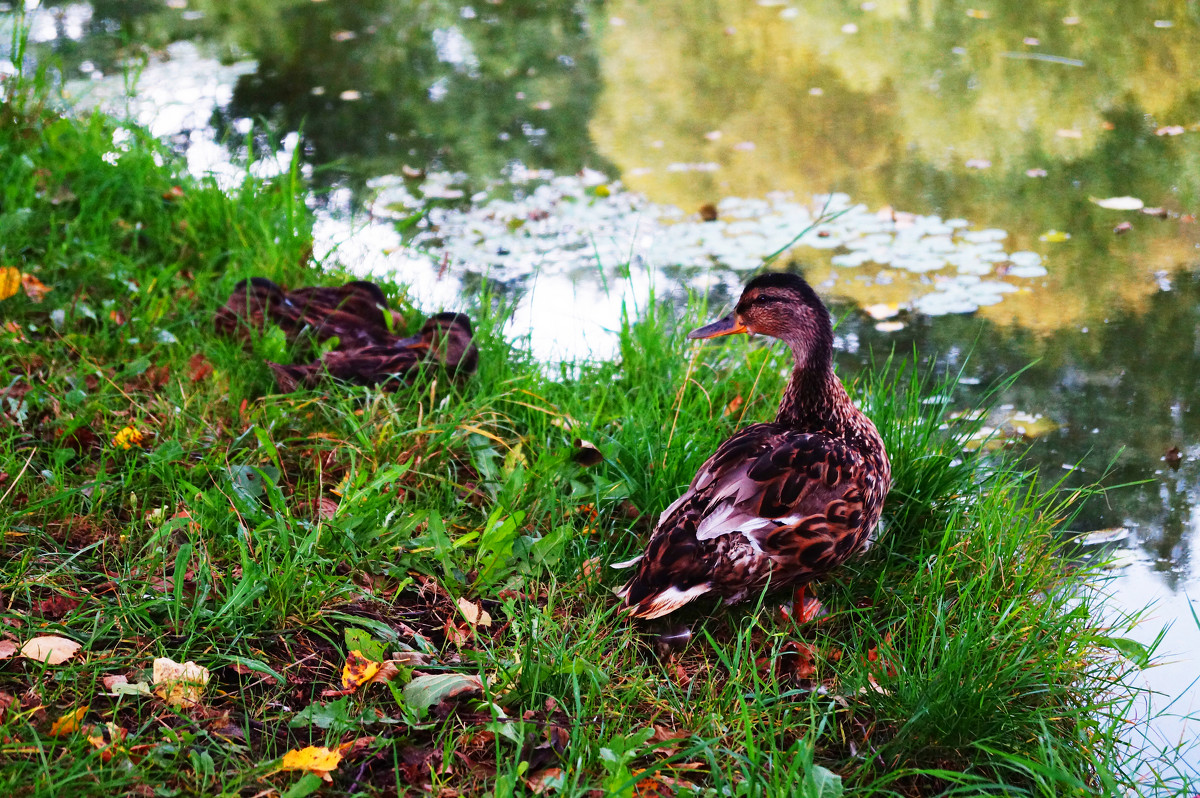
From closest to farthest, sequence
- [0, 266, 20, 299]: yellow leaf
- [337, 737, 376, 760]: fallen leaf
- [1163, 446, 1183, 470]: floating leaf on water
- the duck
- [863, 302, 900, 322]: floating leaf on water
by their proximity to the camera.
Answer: [337, 737, 376, 760]: fallen leaf < [1163, 446, 1183, 470]: floating leaf on water < the duck < [0, 266, 20, 299]: yellow leaf < [863, 302, 900, 322]: floating leaf on water

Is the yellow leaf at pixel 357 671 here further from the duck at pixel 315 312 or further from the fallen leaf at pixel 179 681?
the duck at pixel 315 312

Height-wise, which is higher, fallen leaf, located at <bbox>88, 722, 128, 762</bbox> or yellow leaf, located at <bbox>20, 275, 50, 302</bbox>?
yellow leaf, located at <bbox>20, 275, 50, 302</bbox>

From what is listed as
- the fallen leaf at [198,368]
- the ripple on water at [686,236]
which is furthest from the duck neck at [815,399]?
the fallen leaf at [198,368]

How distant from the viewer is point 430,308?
454 cm

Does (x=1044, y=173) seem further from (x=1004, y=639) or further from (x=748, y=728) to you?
(x=748, y=728)

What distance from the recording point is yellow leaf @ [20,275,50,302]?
426cm

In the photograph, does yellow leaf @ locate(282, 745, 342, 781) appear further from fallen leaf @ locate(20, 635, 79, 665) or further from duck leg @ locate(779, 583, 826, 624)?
duck leg @ locate(779, 583, 826, 624)

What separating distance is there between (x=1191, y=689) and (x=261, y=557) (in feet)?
8.30

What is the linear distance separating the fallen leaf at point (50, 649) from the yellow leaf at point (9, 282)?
84.7 inches

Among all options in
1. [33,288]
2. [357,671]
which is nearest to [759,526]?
[357,671]

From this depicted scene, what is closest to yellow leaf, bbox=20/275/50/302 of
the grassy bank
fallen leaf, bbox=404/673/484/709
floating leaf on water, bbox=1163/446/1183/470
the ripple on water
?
the grassy bank

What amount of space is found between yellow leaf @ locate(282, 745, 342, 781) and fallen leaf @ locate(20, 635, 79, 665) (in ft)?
2.12

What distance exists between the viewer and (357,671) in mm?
2561

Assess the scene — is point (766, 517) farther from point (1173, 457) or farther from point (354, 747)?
point (1173, 457)
